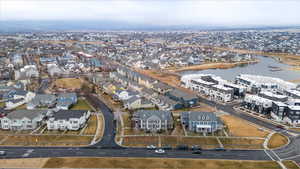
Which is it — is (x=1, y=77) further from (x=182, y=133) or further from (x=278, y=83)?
(x=278, y=83)

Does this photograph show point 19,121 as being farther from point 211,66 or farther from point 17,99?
point 211,66

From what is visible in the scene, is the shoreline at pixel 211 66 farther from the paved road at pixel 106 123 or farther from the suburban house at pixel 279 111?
the suburban house at pixel 279 111

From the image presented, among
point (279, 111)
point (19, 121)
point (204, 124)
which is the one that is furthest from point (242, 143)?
point (19, 121)

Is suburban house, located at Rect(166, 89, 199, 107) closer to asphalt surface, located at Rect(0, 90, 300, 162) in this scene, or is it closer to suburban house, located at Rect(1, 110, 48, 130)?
asphalt surface, located at Rect(0, 90, 300, 162)

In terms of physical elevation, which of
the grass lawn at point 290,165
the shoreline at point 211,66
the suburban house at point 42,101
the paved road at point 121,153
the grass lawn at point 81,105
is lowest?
the grass lawn at point 290,165

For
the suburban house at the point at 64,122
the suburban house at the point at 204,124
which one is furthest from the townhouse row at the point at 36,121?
the suburban house at the point at 204,124

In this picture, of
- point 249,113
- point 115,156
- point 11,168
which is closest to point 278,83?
point 249,113

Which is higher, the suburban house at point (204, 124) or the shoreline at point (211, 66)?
the shoreline at point (211, 66)

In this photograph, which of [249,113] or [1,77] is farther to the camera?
[1,77]
